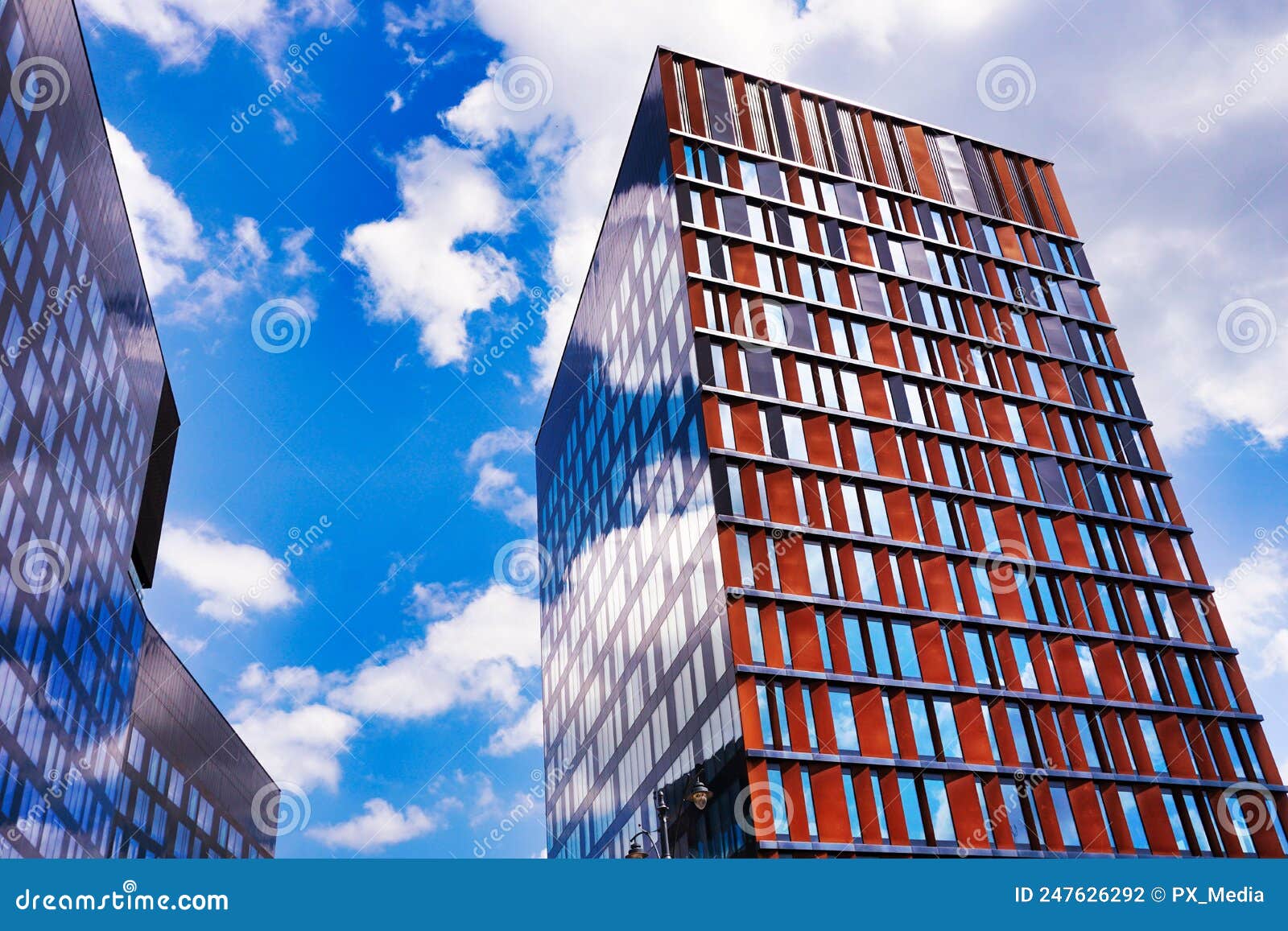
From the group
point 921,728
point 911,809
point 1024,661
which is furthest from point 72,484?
point 1024,661

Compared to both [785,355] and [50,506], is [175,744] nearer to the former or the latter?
[50,506]

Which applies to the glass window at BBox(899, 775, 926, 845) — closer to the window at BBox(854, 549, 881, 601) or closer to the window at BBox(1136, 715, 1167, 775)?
the window at BBox(854, 549, 881, 601)

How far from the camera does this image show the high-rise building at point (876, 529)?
45.2 m

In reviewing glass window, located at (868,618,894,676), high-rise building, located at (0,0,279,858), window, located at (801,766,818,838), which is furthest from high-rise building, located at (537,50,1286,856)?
high-rise building, located at (0,0,279,858)

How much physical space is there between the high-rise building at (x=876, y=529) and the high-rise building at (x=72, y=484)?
31904 millimetres

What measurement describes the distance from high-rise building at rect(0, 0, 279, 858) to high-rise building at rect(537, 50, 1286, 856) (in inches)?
1256

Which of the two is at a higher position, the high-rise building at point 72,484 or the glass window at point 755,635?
the high-rise building at point 72,484

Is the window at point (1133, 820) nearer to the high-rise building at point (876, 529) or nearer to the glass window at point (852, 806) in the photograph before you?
the high-rise building at point (876, 529)

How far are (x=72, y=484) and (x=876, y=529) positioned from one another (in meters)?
48.8

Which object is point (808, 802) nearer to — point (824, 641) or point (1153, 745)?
point (824, 641)

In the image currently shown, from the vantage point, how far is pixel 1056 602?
175ft

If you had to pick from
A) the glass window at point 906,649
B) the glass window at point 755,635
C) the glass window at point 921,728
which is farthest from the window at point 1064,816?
the glass window at point 755,635

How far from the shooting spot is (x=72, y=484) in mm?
67812

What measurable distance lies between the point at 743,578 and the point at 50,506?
42.2 meters
